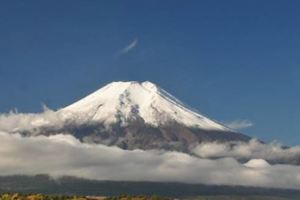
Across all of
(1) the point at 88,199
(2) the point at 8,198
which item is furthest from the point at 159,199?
(2) the point at 8,198

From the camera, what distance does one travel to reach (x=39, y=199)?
169000 millimetres

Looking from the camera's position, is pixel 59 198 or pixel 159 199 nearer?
pixel 59 198

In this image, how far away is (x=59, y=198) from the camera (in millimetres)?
174250

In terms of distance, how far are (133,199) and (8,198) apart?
28484 millimetres

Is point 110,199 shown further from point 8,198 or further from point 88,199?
point 8,198

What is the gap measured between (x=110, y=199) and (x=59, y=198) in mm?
11023

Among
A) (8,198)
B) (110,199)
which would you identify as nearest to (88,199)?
(110,199)

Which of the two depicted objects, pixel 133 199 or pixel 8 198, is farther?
pixel 133 199

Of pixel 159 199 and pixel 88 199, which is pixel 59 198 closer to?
pixel 88 199

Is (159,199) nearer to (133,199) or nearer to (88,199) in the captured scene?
(133,199)

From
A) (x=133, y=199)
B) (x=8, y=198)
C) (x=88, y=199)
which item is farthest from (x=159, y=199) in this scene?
(x=8, y=198)

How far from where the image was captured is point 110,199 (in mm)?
176125

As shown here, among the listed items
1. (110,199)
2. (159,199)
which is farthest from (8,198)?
(159,199)

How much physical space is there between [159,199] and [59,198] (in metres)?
24.4
